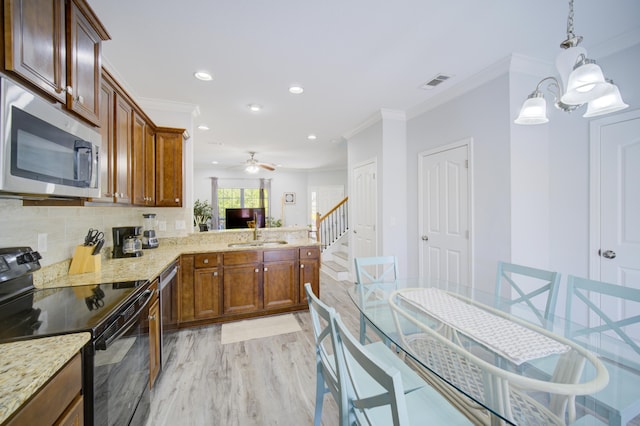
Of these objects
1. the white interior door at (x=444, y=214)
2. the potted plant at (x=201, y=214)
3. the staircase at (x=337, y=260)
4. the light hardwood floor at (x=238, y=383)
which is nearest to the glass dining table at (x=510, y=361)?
the light hardwood floor at (x=238, y=383)

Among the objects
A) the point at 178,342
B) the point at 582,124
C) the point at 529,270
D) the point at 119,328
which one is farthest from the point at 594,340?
the point at 178,342

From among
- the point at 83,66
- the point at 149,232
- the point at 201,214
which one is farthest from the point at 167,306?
the point at 201,214

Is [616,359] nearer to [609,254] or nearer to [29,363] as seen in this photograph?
[609,254]

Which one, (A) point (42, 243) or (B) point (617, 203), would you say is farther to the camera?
(B) point (617, 203)

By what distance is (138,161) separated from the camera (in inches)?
98.2

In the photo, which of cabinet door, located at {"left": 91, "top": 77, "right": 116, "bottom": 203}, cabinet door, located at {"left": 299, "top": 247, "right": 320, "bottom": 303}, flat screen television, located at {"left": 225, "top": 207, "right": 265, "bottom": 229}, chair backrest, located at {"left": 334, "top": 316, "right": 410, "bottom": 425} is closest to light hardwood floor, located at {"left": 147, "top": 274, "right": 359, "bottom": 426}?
cabinet door, located at {"left": 299, "top": 247, "right": 320, "bottom": 303}

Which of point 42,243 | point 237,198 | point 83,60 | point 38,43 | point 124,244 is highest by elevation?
point 83,60

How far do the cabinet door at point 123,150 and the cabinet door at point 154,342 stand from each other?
89 cm

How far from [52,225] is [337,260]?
15.1 ft

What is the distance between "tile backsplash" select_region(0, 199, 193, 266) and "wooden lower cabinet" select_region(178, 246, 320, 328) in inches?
32.1

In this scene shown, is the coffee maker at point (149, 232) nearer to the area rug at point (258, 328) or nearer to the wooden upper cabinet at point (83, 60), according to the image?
the area rug at point (258, 328)

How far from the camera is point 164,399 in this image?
1854 millimetres

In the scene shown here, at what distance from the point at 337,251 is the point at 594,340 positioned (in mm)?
4762

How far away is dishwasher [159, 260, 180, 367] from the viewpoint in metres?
2.07
